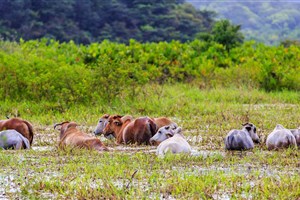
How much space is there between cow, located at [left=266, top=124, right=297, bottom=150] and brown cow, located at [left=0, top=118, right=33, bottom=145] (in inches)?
126

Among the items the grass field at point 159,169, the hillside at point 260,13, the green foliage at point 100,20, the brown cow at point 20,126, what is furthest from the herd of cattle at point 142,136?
the hillside at point 260,13

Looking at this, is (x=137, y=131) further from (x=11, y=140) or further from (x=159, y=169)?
(x=159, y=169)

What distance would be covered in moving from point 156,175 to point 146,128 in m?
2.82

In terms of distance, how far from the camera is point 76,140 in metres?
8.97

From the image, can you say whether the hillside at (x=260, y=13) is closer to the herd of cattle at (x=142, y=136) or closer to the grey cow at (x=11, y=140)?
the herd of cattle at (x=142, y=136)

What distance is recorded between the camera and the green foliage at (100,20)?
127 feet

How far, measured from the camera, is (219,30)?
23.0 meters

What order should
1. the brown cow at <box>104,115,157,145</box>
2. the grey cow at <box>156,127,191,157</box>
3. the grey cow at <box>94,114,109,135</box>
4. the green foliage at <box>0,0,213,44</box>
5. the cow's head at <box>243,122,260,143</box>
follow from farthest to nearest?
the green foliage at <box>0,0,213,44</box>
the grey cow at <box>94,114,109,135</box>
the brown cow at <box>104,115,157,145</box>
the cow's head at <box>243,122,260,143</box>
the grey cow at <box>156,127,191,157</box>

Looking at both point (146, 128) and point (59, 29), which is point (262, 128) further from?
point (59, 29)

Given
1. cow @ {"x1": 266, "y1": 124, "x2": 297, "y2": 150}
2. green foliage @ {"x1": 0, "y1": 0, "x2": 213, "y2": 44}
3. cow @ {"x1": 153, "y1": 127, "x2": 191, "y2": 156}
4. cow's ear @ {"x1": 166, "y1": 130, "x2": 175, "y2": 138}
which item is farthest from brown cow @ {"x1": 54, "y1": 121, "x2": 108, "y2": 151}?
green foliage @ {"x1": 0, "y1": 0, "x2": 213, "y2": 44}

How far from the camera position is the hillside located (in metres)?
82.5

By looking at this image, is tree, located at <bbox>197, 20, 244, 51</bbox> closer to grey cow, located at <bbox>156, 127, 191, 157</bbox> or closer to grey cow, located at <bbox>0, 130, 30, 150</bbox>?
grey cow, located at <bbox>0, 130, 30, 150</bbox>

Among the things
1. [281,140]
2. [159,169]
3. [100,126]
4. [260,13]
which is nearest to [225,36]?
[100,126]

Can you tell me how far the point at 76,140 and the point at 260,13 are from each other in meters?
82.0
